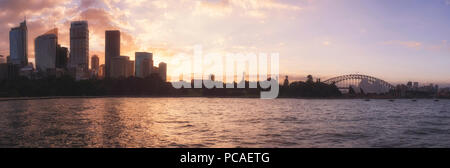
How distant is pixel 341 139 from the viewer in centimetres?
2661

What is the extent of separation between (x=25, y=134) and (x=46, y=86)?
165 metres

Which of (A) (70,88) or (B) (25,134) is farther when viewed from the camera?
(A) (70,88)

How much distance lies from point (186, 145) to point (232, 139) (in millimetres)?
4700
